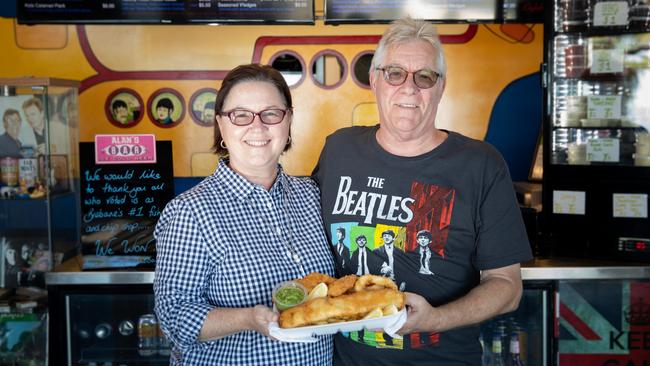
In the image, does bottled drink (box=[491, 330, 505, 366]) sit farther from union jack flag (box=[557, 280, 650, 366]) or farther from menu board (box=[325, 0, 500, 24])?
menu board (box=[325, 0, 500, 24])

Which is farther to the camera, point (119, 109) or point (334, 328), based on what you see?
point (119, 109)

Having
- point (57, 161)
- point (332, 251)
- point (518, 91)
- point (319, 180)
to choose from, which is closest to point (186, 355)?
point (332, 251)

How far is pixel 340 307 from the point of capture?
185cm

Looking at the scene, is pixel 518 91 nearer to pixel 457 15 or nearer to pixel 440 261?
pixel 457 15

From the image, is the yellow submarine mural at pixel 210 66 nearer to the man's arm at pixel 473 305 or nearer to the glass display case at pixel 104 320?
the glass display case at pixel 104 320

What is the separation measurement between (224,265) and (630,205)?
2.34m

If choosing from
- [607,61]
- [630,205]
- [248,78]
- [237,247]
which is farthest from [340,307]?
[607,61]

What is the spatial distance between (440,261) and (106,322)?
1769 mm

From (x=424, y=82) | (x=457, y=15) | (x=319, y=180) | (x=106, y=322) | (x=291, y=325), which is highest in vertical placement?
(x=457, y=15)

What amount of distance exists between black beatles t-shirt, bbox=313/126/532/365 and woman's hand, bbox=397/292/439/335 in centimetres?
21

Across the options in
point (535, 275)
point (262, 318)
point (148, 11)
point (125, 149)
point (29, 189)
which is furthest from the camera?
point (148, 11)

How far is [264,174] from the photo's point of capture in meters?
2.15

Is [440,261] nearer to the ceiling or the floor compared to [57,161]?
nearer to the floor

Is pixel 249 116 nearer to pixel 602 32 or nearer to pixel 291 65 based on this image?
pixel 602 32
